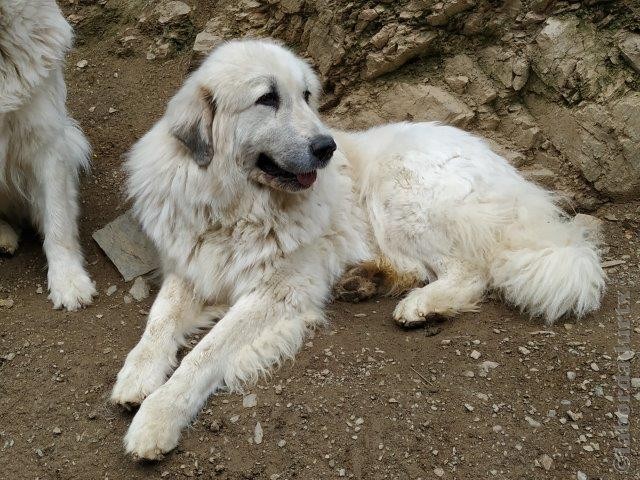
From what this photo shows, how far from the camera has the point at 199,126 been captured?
348cm

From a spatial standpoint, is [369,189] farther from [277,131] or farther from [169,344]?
[169,344]

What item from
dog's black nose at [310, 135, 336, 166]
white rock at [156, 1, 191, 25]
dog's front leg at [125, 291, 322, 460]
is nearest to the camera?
dog's front leg at [125, 291, 322, 460]

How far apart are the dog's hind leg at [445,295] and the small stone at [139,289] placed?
1.60 metres

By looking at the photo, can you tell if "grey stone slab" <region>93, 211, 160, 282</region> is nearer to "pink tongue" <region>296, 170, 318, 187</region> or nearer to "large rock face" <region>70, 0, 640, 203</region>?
"pink tongue" <region>296, 170, 318, 187</region>

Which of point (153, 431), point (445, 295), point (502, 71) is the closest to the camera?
point (153, 431)

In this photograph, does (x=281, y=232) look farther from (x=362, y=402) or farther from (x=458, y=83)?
(x=458, y=83)

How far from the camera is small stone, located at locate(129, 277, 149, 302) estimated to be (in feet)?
13.2

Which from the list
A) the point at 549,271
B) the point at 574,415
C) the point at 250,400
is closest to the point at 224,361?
the point at 250,400

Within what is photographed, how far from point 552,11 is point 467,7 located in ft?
2.01

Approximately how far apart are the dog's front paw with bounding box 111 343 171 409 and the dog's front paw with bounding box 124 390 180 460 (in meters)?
0.13

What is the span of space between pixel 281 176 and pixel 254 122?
33 centimetres

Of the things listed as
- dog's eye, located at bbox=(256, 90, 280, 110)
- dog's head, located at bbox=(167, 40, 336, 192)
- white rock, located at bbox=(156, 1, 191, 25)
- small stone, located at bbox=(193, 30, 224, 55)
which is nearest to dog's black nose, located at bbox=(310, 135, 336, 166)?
dog's head, located at bbox=(167, 40, 336, 192)

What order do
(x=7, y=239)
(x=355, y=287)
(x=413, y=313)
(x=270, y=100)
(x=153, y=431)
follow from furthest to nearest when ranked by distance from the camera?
(x=7, y=239) < (x=355, y=287) < (x=413, y=313) < (x=270, y=100) < (x=153, y=431)

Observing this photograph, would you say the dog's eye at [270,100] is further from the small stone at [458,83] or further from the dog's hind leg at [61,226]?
the small stone at [458,83]
